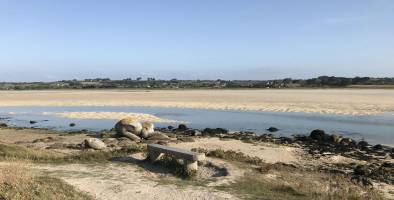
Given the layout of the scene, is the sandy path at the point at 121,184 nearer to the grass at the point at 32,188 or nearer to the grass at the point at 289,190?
the grass at the point at 32,188

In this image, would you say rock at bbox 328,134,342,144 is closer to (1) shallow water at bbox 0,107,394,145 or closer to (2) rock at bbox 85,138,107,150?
(1) shallow water at bbox 0,107,394,145

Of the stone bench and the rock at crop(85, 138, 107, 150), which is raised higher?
the stone bench

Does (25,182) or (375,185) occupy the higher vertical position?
(25,182)

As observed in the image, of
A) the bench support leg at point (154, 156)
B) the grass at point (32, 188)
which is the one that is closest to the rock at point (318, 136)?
the bench support leg at point (154, 156)

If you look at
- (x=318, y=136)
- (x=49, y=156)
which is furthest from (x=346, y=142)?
(x=49, y=156)

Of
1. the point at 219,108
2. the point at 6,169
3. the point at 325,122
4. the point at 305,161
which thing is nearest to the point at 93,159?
the point at 6,169

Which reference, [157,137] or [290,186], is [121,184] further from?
[157,137]

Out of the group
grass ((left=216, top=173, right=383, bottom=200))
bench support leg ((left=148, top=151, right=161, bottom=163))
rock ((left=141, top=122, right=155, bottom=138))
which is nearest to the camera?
grass ((left=216, top=173, right=383, bottom=200))

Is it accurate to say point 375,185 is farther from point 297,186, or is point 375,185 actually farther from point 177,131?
point 177,131

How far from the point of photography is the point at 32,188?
27.2ft

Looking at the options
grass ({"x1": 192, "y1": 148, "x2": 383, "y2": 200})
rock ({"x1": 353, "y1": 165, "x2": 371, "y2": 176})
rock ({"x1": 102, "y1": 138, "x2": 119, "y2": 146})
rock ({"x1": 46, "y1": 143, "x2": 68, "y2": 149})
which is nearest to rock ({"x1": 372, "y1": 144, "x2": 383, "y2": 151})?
rock ({"x1": 353, "y1": 165, "x2": 371, "y2": 176})

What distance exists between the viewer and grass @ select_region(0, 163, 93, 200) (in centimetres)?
780

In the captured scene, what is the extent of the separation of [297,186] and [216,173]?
186 centimetres

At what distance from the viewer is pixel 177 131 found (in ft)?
81.4
